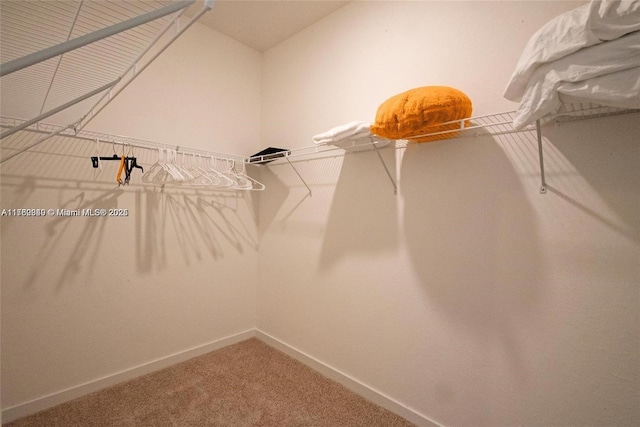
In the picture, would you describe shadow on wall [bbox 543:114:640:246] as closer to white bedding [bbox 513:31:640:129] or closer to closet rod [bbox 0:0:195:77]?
white bedding [bbox 513:31:640:129]

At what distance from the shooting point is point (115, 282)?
6.06 ft

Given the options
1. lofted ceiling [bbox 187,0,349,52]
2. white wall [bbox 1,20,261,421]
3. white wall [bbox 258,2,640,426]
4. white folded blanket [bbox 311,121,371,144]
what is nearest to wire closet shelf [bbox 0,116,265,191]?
white wall [bbox 1,20,261,421]

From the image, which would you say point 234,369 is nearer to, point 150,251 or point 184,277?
point 184,277

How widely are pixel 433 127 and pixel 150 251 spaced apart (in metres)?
1.97

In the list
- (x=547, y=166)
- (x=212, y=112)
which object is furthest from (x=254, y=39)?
(x=547, y=166)

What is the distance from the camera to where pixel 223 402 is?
5.61ft

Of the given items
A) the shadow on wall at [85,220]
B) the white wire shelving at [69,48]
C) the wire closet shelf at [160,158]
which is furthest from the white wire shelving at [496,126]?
the shadow on wall at [85,220]

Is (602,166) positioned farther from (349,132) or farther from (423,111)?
(349,132)

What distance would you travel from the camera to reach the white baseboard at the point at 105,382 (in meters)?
1.54

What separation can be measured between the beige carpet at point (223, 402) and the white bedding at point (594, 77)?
1.72 m

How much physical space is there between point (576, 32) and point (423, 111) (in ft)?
1.58

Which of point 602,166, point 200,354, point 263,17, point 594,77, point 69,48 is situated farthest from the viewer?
point 200,354

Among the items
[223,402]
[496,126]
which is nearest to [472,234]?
[496,126]

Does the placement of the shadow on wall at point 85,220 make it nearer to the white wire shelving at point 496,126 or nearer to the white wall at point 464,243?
the white wall at point 464,243
